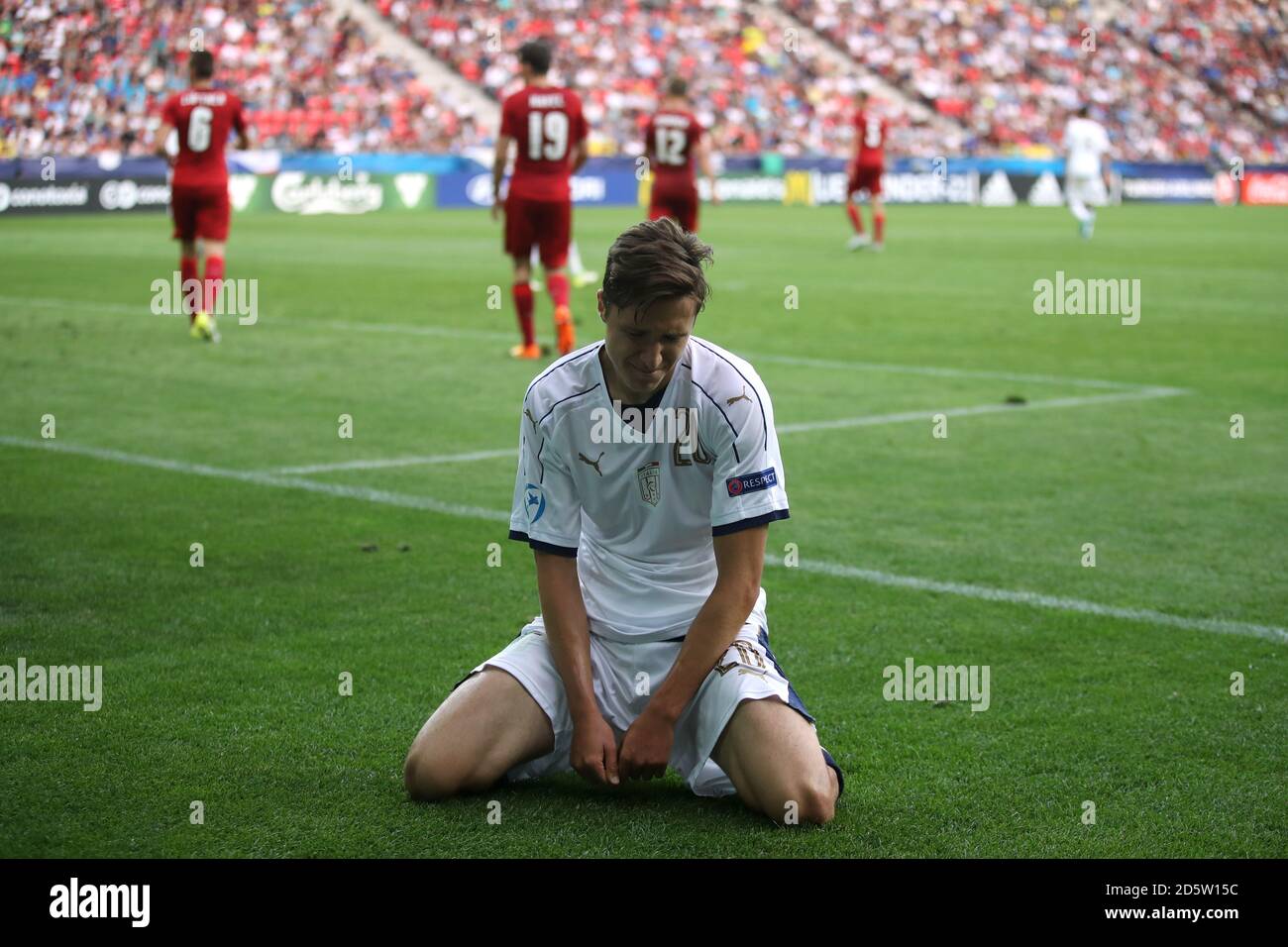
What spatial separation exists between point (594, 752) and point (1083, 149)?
2668 centimetres

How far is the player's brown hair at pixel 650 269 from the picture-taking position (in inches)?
143

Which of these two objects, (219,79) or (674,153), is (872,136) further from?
(219,79)

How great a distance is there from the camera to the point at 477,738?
4.00 metres

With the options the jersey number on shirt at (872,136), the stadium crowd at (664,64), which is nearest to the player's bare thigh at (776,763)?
the jersey number on shirt at (872,136)

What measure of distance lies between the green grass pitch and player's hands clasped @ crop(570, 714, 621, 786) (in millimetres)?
108

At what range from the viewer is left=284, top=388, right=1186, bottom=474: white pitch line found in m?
8.34

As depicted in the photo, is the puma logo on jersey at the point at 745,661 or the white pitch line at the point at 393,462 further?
the white pitch line at the point at 393,462

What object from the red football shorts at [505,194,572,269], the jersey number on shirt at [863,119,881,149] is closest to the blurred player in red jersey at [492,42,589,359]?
the red football shorts at [505,194,572,269]

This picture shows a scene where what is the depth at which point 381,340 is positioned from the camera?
1348 centimetres

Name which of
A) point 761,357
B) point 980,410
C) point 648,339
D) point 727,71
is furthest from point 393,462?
point 727,71

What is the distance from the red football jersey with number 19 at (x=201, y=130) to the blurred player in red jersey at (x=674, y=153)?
4658 mm

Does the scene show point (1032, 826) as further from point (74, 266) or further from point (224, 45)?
point (224, 45)

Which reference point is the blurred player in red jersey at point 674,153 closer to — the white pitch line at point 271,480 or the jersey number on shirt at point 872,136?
the jersey number on shirt at point 872,136

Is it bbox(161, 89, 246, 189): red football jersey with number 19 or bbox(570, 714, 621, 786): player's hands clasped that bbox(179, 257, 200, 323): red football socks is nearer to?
bbox(161, 89, 246, 189): red football jersey with number 19
